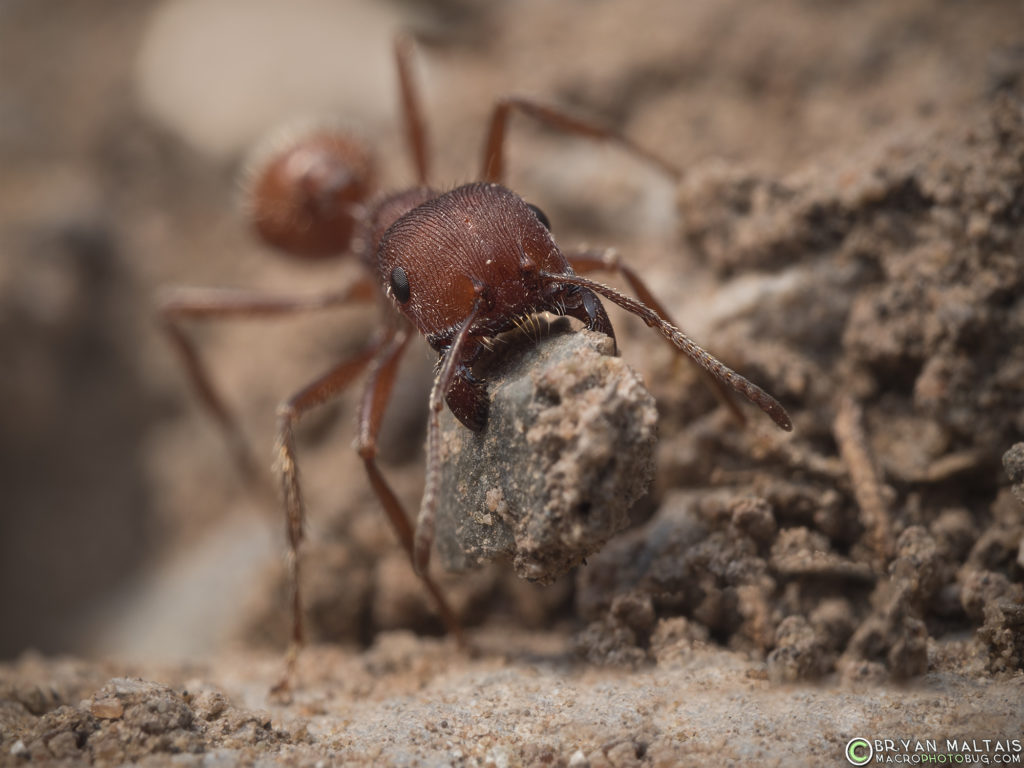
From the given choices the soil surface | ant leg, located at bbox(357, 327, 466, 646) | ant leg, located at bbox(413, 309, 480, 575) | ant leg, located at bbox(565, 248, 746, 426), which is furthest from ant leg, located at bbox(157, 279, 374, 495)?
ant leg, located at bbox(413, 309, 480, 575)

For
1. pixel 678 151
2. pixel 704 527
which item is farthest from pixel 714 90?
pixel 704 527

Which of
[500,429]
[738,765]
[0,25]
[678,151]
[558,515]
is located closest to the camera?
[738,765]

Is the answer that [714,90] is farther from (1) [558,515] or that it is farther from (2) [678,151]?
(1) [558,515]

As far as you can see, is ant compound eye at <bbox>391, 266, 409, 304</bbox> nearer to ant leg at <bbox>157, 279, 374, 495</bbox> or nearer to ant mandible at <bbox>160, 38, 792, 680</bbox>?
ant mandible at <bbox>160, 38, 792, 680</bbox>

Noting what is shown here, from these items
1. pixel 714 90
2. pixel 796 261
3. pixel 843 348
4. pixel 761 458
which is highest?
pixel 714 90
